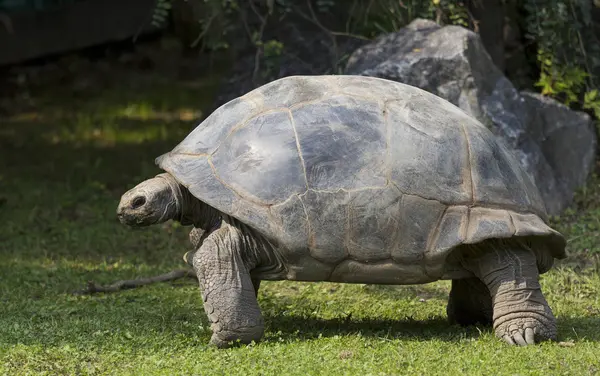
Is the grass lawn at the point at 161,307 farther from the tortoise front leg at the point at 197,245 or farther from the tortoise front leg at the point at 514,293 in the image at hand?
the tortoise front leg at the point at 197,245

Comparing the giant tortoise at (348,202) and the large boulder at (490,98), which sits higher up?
the giant tortoise at (348,202)

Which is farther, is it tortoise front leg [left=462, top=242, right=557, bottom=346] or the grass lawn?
tortoise front leg [left=462, top=242, right=557, bottom=346]

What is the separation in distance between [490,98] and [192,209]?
3470 mm

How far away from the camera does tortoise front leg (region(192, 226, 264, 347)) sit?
492 centimetres

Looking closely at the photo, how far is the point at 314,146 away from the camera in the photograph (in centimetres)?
493

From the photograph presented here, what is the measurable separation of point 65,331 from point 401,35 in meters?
4.08

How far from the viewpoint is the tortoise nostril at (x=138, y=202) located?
5.09 meters

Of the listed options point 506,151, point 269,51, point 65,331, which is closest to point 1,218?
point 269,51

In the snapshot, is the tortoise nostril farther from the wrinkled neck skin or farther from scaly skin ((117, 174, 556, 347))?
the wrinkled neck skin

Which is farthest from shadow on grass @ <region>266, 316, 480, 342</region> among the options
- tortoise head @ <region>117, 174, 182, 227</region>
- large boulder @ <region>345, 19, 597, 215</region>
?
large boulder @ <region>345, 19, 597, 215</region>

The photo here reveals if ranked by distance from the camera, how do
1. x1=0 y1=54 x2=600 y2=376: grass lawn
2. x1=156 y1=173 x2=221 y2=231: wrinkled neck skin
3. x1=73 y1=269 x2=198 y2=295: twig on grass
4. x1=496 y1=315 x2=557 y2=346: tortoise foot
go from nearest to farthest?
x1=0 y1=54 x2=600 y2=376: grass lawn
x1=496 y1=315 x2=557 y2=346: tortoise foot
x1=156 y1=173 x2=221 y2=231: wrinkled neck skin
x1=73 y1=269 x2=198 y2=295: twig on grass

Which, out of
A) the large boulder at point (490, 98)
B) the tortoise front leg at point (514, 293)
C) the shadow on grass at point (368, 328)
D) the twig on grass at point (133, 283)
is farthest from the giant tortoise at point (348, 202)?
the large boulder at point (490, 98)

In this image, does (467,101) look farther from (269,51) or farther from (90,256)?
(90,256)

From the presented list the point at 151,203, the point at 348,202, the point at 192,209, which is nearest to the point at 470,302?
the point at 348,202
